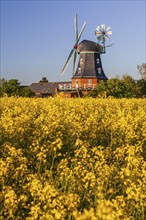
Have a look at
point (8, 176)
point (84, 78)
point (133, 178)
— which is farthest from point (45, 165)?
point (84, 78)

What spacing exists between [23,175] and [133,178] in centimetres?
204

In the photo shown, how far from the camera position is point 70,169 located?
735cm

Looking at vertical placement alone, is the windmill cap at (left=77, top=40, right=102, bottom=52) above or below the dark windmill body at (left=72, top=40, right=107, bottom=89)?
above

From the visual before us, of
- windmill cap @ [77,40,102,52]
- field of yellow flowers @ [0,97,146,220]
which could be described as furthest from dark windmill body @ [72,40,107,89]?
field of yellow flowers @ [0,97,146,220]

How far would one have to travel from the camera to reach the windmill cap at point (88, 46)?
79000mm

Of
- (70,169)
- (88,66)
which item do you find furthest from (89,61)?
(70,169)

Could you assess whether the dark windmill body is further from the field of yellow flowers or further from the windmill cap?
the field of yellow flowers

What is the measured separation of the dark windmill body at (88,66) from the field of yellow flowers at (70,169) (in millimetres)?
63620

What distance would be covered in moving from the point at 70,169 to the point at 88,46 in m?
73.3

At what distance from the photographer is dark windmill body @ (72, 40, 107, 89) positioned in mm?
76875

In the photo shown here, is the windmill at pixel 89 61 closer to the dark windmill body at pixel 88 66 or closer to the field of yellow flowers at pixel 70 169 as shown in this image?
the dark windmill body at pixel 88 66

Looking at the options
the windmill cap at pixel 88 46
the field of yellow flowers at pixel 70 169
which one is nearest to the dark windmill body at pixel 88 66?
the windmill cap at pixel 88 46

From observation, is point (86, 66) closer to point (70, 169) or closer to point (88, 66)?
point (88, 66)

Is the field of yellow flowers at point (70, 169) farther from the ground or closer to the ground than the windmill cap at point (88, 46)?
closer to the ground
